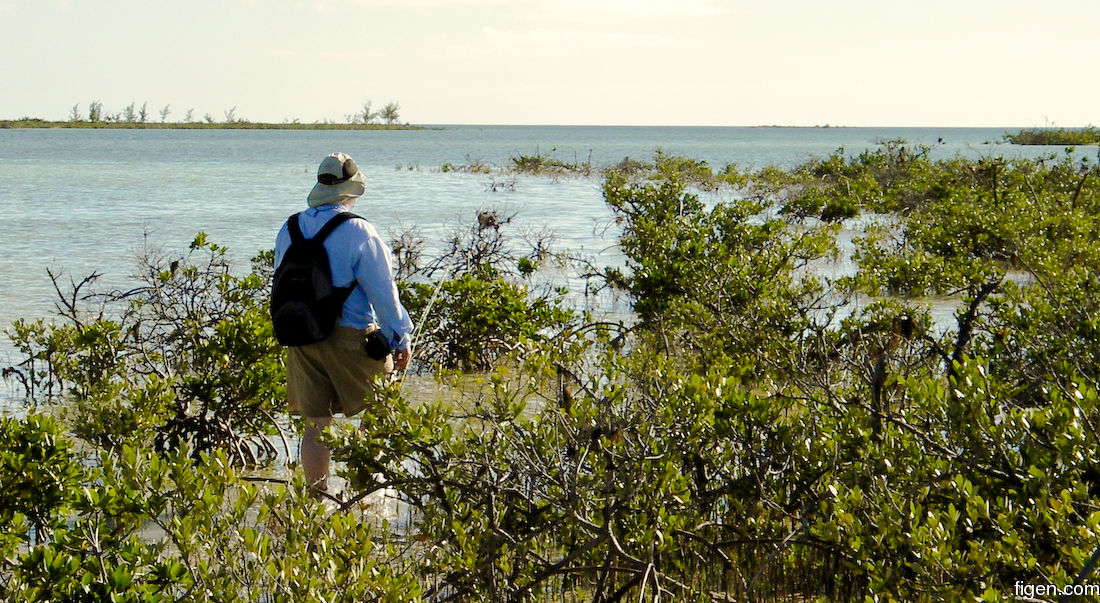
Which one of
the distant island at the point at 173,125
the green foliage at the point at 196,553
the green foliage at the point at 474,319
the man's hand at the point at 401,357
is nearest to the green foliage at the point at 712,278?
the green foliage at the point at 474,319

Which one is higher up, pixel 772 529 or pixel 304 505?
pixel 304 505

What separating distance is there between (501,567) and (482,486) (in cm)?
43

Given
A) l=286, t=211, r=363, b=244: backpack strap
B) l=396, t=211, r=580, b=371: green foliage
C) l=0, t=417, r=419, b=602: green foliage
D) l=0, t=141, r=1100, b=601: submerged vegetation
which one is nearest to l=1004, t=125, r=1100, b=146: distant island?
l=396, t=211, r=580, b=371: green foliage

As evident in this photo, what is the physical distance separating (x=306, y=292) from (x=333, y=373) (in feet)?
1.44

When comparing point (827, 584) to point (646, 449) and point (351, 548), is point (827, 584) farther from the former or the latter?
point (351, 548)

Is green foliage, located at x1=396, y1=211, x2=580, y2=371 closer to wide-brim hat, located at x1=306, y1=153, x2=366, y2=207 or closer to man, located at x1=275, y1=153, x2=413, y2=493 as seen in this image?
man, located at x1=275, y1=153, x2=413, y2=493

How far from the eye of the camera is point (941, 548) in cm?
295

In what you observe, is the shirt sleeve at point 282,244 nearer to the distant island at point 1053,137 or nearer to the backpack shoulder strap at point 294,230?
the backpack shoulder strap at point 294,230

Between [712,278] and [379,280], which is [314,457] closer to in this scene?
[379,280]

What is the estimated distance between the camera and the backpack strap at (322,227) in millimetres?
4621

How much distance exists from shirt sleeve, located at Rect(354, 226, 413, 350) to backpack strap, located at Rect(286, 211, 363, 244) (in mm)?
142

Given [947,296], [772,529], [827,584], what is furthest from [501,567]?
[947,296]

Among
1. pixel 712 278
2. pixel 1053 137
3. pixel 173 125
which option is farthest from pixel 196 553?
pixel 173 125

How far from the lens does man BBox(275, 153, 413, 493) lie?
4633 mm
